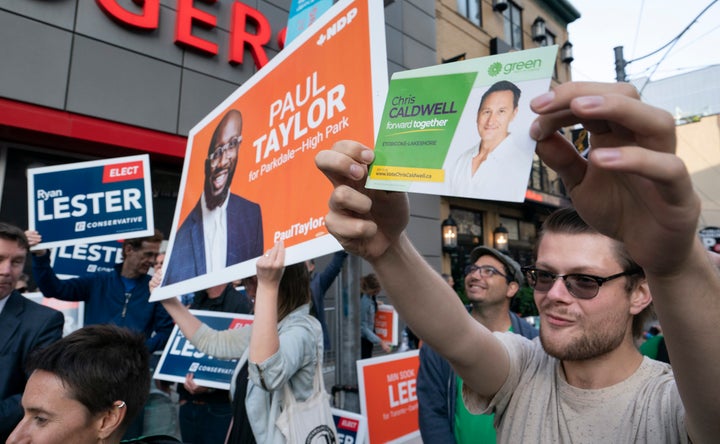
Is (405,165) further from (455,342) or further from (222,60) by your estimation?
(222,60)

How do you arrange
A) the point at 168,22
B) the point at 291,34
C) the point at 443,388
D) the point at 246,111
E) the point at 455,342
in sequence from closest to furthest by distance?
the point at 455,342, the point at 246,111, the point at 443,388, the point at 291,34, the point at 168,22

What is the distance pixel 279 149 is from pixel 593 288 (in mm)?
1343

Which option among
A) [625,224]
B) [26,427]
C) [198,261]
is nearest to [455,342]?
[625,224]

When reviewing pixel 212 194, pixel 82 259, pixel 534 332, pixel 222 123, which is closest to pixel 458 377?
pixel 534 332

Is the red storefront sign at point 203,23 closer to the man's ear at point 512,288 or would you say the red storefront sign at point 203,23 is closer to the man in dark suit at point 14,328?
the man in dark suit at point 14,328

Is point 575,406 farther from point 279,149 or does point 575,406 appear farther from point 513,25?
point 513,25

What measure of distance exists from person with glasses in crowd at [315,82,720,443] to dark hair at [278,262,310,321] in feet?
3.97

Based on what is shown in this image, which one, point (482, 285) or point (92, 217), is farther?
point (92, 217)

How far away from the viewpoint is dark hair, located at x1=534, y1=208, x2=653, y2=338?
1.33 m

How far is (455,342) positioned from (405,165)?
658 mm

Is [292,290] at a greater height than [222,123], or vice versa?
[222,123]

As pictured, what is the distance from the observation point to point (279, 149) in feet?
6.20

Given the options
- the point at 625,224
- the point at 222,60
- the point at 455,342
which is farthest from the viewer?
the point at 222,60

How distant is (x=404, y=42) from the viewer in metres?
9.64
